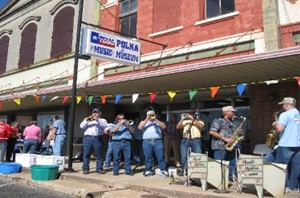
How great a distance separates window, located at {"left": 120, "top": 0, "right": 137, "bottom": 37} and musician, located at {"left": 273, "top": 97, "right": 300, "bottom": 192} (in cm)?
984

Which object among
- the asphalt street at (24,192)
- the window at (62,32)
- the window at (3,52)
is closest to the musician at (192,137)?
the asphalt street at (24,192)

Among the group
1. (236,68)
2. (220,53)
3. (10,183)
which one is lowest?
(10,183)

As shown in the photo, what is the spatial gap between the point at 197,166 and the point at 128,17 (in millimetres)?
10120

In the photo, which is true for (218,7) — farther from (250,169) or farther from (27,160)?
(27,160)

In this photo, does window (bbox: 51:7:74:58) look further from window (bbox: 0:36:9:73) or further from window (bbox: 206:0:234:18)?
window (bbox: 206:0:234:18)

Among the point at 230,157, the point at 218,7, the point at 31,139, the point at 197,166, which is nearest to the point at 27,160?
the point at 31,139

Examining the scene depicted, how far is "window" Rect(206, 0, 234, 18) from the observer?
43.3 feet

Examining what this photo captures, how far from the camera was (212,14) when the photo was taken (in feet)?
44.8

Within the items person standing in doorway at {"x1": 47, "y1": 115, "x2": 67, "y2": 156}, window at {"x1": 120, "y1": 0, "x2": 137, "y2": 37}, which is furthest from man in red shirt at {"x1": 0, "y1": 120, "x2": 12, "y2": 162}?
window at {"x1": 120, "y1": 0, "x2": 137, "y2": 37}

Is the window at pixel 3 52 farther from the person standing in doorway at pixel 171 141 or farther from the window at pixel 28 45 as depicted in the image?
the person standing in doorway at pixel 171 141

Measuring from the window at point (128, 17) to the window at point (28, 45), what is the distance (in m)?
7.44

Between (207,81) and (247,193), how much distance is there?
176 inches

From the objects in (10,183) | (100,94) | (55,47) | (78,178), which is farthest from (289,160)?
(55,47)

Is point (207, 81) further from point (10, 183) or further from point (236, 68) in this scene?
point (10, 183)
